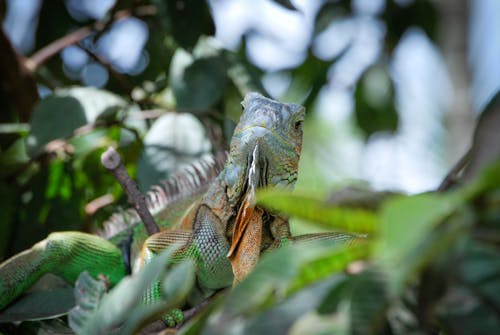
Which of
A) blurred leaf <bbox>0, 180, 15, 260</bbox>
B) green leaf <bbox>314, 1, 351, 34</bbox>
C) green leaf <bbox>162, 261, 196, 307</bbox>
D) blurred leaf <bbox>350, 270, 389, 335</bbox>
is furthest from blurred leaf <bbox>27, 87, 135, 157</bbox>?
blurred leaf <bbox>350, 270, 389, 335</bbox>

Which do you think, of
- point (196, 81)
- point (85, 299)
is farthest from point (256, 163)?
point (196, 81)

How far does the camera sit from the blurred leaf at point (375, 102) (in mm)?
5035

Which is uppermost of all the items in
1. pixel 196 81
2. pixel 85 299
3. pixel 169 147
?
pixel 196 81

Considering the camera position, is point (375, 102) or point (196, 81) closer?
point (196, 81)

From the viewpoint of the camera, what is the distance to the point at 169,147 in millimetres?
3537

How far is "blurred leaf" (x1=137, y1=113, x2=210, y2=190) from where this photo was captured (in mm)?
3436

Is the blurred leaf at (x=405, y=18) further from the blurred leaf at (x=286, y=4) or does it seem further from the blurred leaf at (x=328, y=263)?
the blurred leaf at (x=328, y=263)

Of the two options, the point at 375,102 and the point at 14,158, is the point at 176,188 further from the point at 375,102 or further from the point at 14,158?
the point at 375,102

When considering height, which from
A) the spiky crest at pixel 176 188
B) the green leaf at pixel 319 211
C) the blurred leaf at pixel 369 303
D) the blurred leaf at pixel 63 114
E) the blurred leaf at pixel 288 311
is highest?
the green leaf at pixel 319 211

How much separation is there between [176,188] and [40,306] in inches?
41.4

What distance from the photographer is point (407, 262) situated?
99cm

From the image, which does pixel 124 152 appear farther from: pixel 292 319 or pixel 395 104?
pixel 292 319

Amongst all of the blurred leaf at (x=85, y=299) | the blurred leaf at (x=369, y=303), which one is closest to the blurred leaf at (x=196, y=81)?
the blurred leaf at (x=85, y=299)

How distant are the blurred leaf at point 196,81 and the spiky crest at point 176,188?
0.38 m
